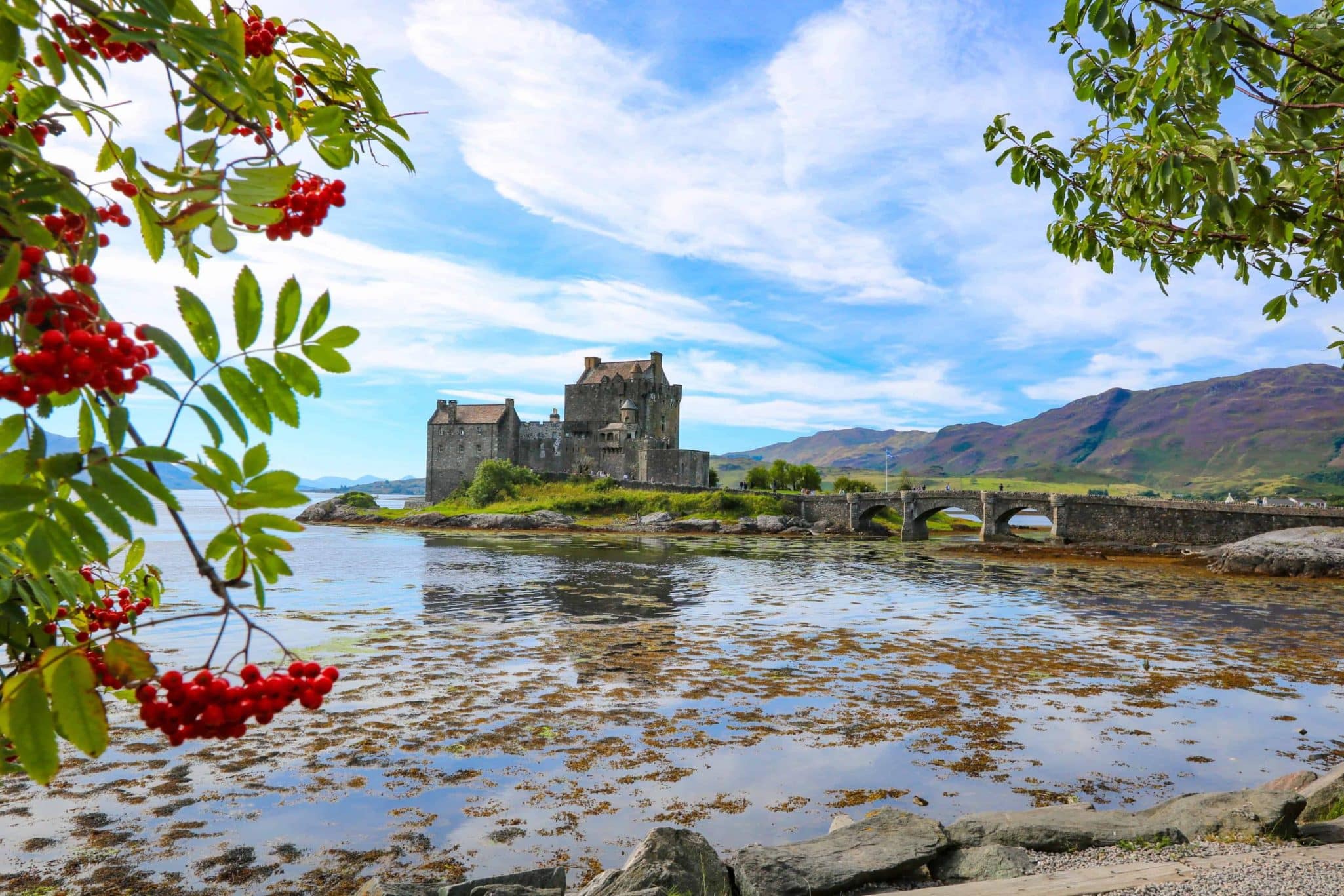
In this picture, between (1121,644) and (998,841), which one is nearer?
(998,841)

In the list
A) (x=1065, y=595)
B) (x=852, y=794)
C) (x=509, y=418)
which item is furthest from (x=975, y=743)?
(x=509, y=418)

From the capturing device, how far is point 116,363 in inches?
69.1

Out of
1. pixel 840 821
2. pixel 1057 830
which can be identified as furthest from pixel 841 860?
pixel 1057 830

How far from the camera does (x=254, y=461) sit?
6.28 feet

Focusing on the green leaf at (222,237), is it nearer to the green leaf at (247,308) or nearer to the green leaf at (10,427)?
the green leaf at (247,308)

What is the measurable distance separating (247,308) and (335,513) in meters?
98.0

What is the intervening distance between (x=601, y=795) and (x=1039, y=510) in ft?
228

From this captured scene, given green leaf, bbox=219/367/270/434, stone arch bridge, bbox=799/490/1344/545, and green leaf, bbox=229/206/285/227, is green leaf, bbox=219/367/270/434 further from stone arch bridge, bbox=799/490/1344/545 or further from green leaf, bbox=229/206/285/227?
stone arch bridge, bbox=799/490/1344/545

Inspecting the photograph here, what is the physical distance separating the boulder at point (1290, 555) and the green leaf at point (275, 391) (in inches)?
2035

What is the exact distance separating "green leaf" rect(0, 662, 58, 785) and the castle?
90049 millimetres

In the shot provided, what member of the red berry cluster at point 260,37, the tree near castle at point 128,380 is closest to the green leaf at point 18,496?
the tree near castle at point 128,380

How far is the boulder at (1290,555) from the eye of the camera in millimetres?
41156

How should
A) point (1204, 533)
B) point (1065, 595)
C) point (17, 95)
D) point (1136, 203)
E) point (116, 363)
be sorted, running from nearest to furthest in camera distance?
point (116, 363) → point (17, 95) → point (1136, 203) → point (1065, 595) → point (1204, 533)

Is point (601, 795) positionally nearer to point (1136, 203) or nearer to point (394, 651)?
point (1136, 203)
